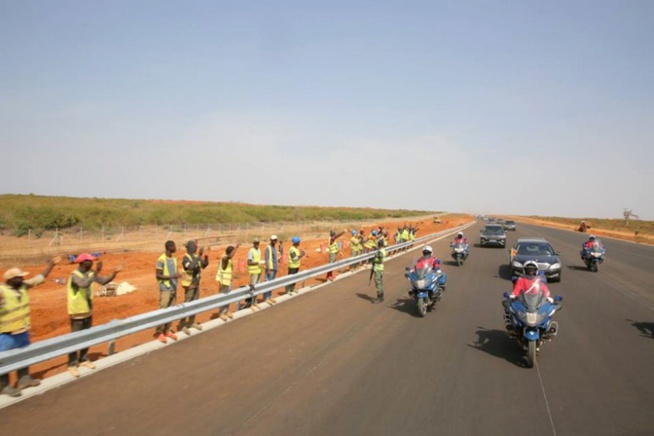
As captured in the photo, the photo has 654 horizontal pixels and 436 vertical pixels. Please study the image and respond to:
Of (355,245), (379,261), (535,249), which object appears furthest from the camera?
(355,245)

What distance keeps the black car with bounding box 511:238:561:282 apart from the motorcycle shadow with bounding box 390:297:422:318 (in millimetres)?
5182

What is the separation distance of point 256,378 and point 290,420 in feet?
4.74

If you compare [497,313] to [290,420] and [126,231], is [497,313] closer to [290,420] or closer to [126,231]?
[290,420]

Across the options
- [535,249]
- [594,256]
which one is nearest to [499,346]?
[535,249]

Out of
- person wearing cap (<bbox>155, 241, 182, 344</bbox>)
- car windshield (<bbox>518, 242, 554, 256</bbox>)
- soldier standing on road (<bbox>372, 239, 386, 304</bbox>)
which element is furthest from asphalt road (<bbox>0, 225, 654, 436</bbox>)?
car windshield (<bbox>518, 242, 554, 256</bbox>)

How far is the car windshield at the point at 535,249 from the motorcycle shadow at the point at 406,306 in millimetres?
7432

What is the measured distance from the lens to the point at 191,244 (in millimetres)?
9516

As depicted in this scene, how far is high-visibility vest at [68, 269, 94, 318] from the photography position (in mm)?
7117

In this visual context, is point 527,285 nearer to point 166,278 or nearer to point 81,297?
point 166,278

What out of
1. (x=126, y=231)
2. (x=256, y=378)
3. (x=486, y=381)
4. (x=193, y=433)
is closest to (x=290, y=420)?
(x=193, y=433)

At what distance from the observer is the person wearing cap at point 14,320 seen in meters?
5.81

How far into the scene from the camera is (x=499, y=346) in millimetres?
8633

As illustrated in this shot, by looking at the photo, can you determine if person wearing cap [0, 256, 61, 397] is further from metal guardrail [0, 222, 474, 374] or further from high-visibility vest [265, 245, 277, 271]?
high-visibility vest [265, 245, 277, 271]

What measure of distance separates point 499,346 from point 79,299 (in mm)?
7261
